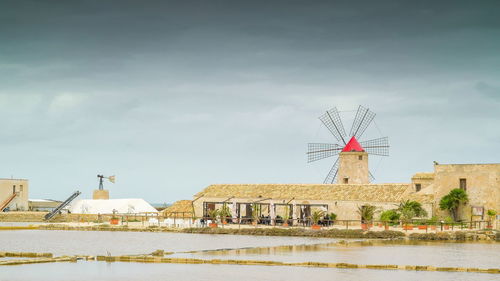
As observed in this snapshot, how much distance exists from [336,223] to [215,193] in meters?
10.5

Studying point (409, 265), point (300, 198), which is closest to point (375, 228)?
point (300, 198)

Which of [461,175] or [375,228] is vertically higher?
[461,175]

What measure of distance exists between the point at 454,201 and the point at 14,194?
38.0 meters

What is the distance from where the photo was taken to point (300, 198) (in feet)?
163

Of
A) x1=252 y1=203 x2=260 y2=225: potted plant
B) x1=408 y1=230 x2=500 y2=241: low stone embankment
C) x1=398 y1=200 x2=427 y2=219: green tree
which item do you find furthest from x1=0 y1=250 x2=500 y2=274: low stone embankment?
x1=252 y1=203 x2=260 y2=225: potted plant

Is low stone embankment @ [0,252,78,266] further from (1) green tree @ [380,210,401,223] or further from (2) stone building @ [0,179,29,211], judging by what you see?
(2) stone building @ [0,179,29,211]

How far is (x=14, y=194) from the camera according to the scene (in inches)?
2596

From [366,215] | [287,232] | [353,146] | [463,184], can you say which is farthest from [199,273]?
[353,146]

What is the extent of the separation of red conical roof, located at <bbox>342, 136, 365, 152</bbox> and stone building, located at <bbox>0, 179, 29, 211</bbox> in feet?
90.8

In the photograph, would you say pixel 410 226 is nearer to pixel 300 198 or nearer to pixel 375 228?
pixel 375 228

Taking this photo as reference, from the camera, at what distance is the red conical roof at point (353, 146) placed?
5477cm

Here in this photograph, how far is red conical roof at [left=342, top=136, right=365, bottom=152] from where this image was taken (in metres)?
54.8

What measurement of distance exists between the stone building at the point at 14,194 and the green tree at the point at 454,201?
36.8 meters

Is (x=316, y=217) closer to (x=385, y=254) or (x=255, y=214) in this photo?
(x=255, y=214)
